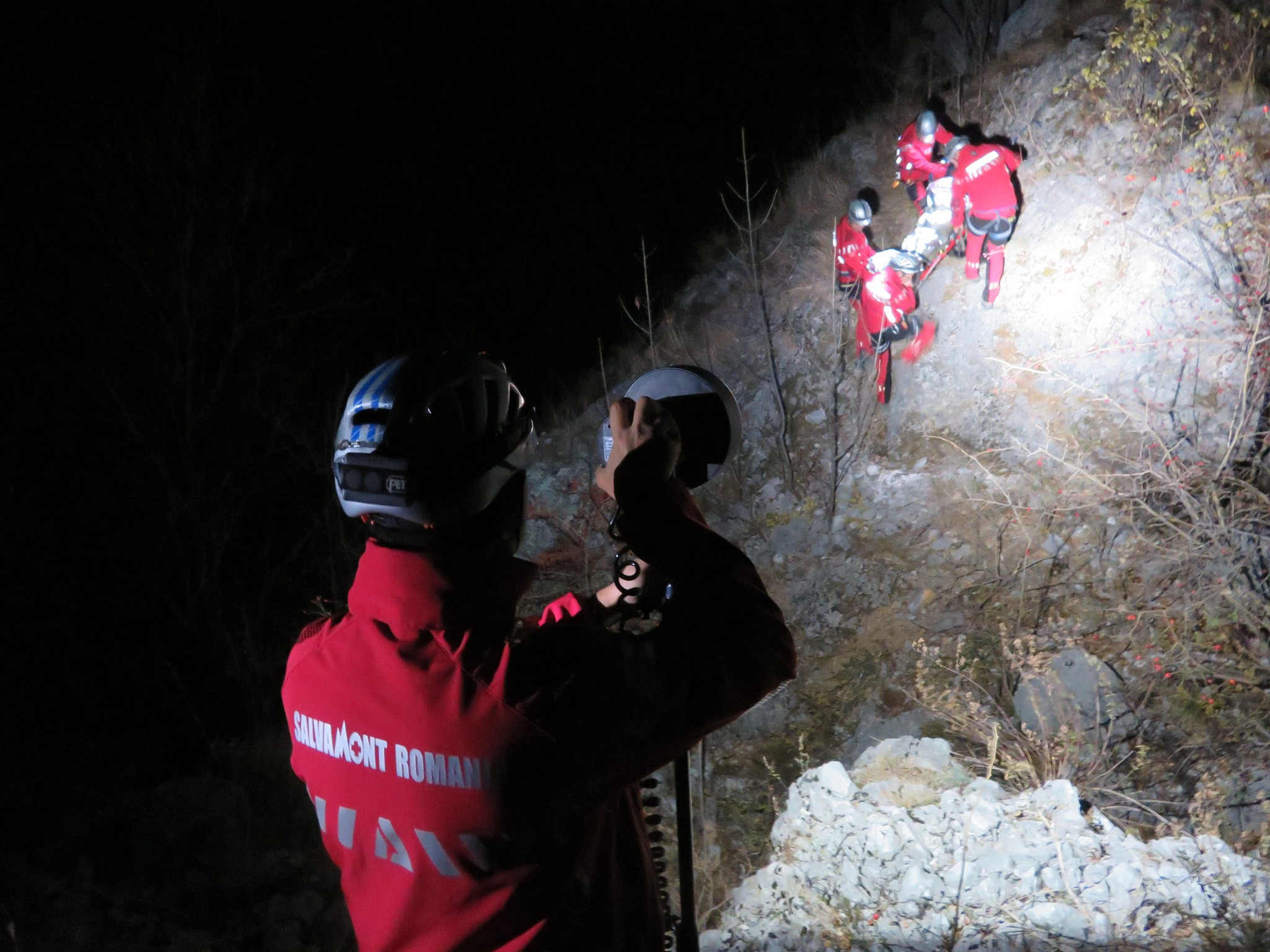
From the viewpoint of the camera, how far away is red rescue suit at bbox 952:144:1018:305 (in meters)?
7.79

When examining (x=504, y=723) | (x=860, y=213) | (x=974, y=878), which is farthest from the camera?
(x=860, y=213)

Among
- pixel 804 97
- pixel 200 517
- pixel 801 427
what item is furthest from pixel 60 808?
pixel 804 97

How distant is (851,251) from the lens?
8.33 meters

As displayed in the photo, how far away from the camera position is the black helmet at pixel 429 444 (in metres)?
1.14

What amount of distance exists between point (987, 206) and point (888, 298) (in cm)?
133

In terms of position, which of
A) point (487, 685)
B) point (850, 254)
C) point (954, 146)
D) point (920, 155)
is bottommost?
point (487, 685)

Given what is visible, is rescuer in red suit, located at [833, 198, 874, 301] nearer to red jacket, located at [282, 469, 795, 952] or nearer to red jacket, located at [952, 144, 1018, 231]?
red jacket, located at [952, 144, 1018, 231]

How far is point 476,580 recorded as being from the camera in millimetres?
1161

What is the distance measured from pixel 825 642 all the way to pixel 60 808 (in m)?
5.83

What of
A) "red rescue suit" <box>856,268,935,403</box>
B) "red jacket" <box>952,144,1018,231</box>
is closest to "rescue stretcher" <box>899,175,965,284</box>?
"red jacket" <box>952,144,1018,231</box>

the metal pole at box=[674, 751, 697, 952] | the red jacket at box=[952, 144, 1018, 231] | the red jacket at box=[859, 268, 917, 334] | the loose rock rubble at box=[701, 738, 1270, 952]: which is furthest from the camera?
the red jacket at box=[859, 268, 917, 334]

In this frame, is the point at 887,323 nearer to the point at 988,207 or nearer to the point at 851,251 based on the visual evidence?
the point at 851,251

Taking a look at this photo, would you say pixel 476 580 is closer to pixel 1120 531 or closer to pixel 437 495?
pixel 437 495

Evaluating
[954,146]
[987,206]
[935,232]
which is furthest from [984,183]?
[954,146]
